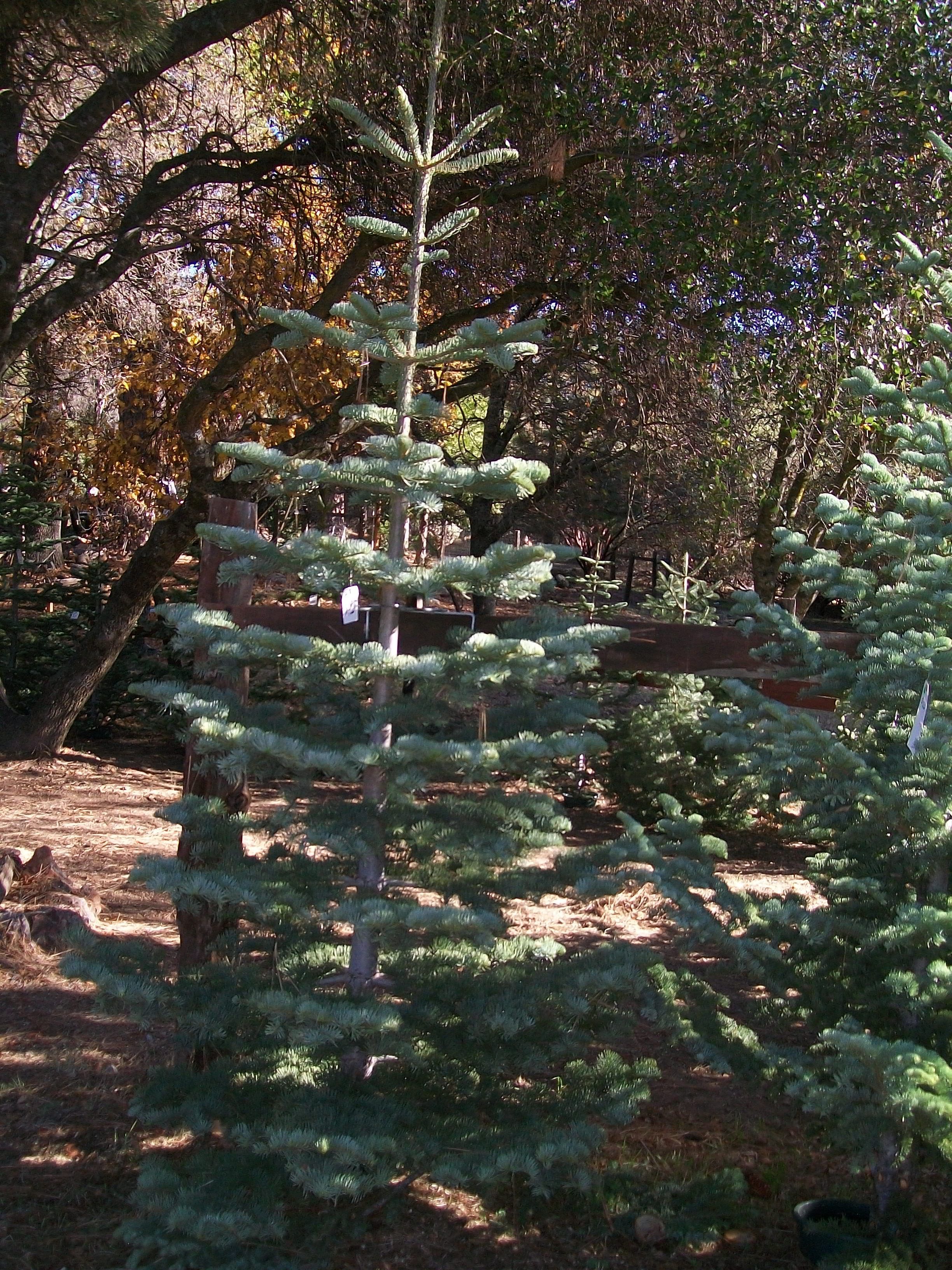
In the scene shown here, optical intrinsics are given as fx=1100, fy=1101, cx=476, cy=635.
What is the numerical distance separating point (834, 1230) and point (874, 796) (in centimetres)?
124

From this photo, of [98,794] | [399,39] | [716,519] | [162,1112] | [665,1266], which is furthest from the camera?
[716,519]

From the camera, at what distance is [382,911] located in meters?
2.74

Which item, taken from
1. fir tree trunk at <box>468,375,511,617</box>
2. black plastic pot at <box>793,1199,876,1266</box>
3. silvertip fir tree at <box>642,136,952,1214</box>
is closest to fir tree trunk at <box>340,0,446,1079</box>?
silvertip fir tree at <box>642,136,952,1214</box>

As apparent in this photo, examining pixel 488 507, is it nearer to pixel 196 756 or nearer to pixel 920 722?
pixel 196 756

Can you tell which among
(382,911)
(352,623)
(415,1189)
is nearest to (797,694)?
(352,623)

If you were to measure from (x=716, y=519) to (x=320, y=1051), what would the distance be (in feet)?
32.1

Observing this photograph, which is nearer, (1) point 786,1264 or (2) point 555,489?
(1) point 786,1264

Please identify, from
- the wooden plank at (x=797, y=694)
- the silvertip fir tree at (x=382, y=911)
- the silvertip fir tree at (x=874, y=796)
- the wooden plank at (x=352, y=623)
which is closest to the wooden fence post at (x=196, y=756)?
the wooden plank at (x=352, y=623)

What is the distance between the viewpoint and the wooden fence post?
3693 millimetres

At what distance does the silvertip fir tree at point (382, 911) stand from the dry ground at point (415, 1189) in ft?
0.87

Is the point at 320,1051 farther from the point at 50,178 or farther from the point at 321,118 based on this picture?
the point at 321,118

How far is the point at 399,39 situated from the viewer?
649cm

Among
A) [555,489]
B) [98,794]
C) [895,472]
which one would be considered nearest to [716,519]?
[555,489]

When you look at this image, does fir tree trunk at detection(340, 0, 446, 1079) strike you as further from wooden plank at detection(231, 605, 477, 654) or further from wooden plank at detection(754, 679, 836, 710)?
wooden plank at detection(754, 679, 836, 710)
